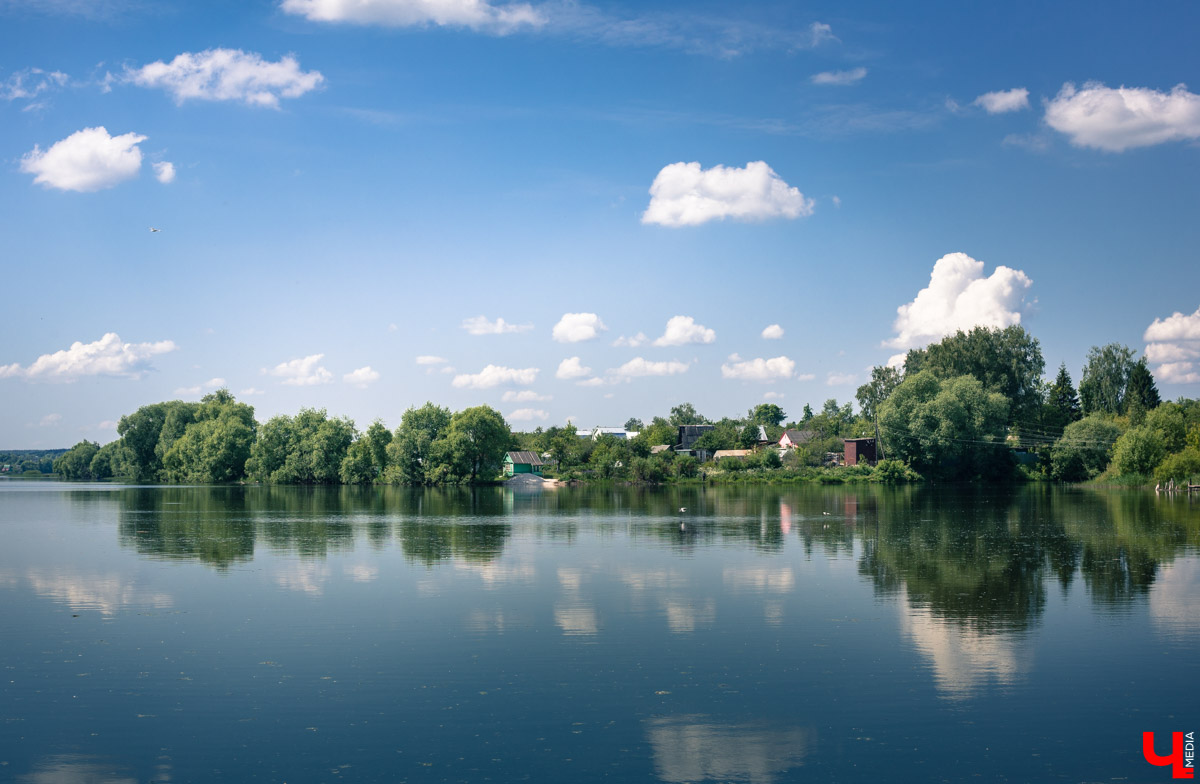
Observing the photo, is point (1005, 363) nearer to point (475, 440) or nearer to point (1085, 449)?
point (1085, 449)

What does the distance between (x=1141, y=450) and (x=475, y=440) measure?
6976 cm

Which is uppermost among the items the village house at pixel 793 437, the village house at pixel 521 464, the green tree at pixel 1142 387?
the green tree at pixel 1142 387

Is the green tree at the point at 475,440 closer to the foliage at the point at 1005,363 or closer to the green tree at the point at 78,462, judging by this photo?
the foliage at the point at 1005,363

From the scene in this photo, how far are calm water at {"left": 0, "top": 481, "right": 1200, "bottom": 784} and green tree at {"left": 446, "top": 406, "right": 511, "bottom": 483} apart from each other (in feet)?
236

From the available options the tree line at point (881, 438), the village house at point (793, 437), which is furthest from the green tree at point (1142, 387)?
the village house at point (793, 437)

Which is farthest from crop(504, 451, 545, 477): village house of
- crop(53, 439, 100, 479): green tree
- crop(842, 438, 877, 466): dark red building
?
crop(53, 439, 100, 479): green tree

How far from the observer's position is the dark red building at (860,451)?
99.9 meters

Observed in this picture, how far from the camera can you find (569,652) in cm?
1481

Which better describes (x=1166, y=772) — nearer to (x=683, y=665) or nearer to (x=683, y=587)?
(x=683, y=665)

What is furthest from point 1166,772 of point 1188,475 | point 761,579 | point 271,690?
point 1188,475

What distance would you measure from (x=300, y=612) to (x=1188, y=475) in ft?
228

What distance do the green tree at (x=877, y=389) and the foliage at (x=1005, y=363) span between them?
15189mm

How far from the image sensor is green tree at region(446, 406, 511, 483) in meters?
103

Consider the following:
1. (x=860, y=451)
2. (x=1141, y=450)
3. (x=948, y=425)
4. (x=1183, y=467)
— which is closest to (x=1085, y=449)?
(x=948, y=425)
